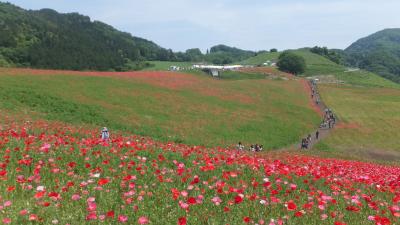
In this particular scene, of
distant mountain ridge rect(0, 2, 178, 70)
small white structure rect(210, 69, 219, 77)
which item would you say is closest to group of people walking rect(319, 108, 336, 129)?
small white structure rect(210, 69, 219, 77)

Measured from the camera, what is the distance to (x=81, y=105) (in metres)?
47.3

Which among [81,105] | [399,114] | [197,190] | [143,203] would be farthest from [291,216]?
[399,114]

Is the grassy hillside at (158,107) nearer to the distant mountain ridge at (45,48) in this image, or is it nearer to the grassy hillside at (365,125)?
the grassy hillside at (365,125)

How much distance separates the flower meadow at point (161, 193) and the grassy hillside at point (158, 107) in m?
28.2

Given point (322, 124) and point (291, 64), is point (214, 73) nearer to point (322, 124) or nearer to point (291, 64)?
point (322, 124)

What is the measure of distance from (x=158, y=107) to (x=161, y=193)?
4789 cm

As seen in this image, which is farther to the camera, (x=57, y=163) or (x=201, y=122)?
(x=201, y=122)

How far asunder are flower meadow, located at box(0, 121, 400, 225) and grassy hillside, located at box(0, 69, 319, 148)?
28247mm

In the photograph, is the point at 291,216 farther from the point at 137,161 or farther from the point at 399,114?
the point at 399,114

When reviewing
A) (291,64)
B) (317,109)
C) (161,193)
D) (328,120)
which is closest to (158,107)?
(328,120)

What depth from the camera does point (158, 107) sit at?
55375 mm

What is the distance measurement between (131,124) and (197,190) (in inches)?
1461

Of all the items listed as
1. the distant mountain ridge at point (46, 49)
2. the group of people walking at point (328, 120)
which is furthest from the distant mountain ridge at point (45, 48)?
the group of people walking at point (328, 120)

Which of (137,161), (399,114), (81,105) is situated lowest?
(399,114)
